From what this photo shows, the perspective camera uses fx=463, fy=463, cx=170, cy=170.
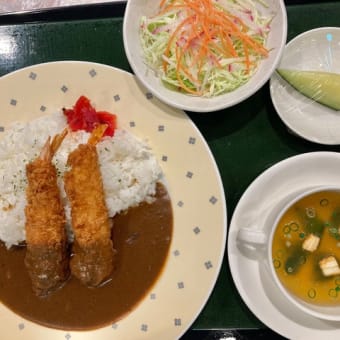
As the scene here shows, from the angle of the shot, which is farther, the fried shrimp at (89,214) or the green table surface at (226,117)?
the green table surface at (226,117)

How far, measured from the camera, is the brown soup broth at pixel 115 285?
2.32 m

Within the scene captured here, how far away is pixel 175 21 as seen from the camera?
7.20 feet

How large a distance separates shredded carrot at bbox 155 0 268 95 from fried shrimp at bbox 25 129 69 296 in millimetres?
688

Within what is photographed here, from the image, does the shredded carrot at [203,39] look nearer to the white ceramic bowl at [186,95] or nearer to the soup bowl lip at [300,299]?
the white ceramic bowl at [186,95]

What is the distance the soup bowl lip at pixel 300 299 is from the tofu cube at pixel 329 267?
152 millimetres

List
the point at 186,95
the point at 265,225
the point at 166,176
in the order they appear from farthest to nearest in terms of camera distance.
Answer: the point at 166,176 → the point at 186,95 → the point at 265,225

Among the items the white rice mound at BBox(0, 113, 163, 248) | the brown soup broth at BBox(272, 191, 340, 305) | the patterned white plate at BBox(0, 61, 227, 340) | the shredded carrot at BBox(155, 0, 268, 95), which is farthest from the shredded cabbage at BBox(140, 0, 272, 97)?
the brown soup broth at BBox(272, 191, 340, 305)

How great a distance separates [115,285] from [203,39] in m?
1.28

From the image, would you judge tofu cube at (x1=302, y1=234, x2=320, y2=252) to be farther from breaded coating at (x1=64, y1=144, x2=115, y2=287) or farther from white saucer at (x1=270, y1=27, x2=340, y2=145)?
breaded coating at (x1=64, y1=144, x2=115, y2=287)

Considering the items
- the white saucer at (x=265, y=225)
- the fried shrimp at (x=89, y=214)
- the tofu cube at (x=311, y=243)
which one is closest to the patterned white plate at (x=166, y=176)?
the white saucer at (x=265, y=225)

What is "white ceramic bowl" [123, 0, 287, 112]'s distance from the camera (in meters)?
2.09

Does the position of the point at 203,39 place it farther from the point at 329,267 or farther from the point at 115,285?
the point at 115,285

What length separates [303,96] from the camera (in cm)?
227

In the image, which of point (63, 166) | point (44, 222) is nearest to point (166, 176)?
point (63, 166)
